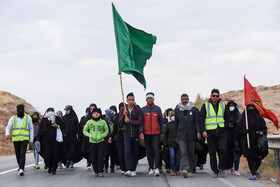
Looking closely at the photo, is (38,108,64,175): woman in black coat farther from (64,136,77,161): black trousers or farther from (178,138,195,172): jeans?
(178,138,195,172): jeans

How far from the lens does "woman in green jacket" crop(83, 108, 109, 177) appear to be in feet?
42.7

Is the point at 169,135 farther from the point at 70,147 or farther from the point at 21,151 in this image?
the point at 21,151

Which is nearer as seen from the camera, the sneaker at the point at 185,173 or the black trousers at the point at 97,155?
the sneaker at the point at 185,173

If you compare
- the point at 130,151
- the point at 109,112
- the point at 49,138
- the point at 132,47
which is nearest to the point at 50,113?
the point at 49,138

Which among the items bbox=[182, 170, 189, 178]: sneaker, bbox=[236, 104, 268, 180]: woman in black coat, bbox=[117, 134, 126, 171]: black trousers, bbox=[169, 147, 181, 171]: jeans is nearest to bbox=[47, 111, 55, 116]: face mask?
bbox=[117, 134, 126, 171]: black trousers

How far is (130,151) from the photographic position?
12953 mm

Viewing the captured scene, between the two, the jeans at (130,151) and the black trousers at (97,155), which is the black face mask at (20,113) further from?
the jeans at (130,151)

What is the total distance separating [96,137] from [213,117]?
327cm

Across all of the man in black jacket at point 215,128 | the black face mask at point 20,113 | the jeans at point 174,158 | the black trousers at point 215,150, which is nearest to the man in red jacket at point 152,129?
the jeans at point 174,158

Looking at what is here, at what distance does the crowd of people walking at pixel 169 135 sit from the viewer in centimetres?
1226

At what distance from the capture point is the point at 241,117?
12.8 meters

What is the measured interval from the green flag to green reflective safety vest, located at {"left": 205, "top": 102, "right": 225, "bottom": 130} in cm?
207

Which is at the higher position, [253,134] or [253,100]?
[253,100]

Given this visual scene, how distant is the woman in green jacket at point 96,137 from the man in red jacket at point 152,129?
1.18 meters
